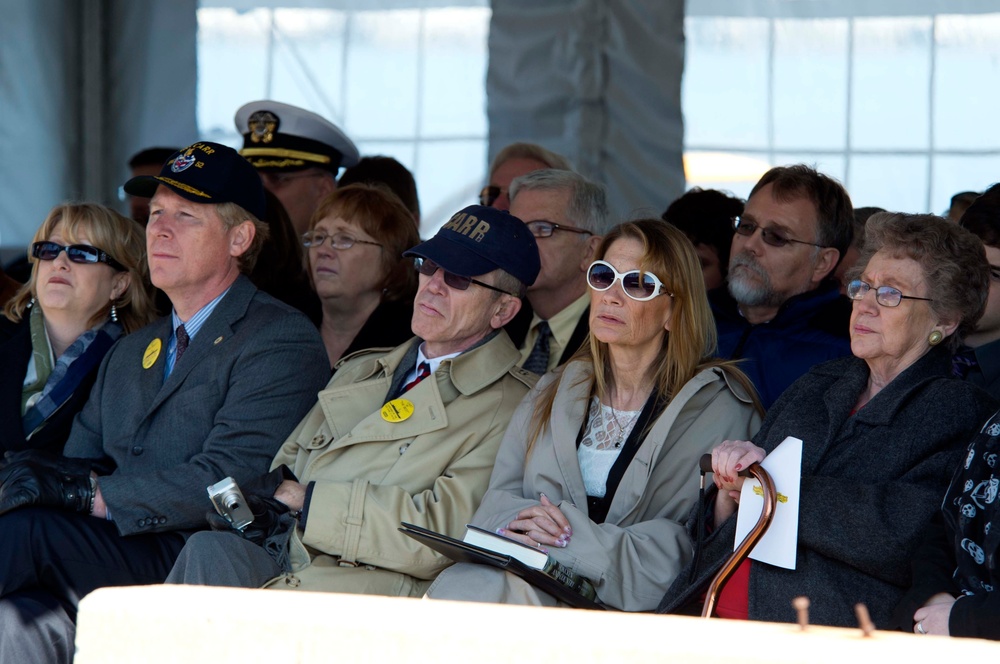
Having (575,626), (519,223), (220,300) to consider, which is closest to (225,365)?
(220,300)

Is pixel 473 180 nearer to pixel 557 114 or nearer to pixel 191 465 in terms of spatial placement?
pixel 557 114

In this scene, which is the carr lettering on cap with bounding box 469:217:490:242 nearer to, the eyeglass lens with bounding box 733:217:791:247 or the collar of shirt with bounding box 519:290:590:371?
the collar of shirt with bounding box 519:290:590:371

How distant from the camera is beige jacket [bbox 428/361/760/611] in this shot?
9.00ft

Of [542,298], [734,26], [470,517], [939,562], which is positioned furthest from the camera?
[734,26]

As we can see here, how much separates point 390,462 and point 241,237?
98 centimetres

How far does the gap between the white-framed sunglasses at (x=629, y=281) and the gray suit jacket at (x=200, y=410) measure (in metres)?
0.93

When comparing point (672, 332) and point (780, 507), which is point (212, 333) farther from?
point (780, 507)

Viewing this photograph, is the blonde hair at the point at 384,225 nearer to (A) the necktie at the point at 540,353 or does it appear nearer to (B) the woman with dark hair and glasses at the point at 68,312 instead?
(A) the necktie at the point at 540,353

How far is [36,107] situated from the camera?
603 centimetres

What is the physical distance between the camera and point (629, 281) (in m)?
3.15

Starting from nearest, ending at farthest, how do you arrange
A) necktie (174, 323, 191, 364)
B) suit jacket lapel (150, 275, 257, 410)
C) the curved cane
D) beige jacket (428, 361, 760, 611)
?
the curved cane
beige jacket (428, 361, 760, 611)
suit jacket lapel (150, 275, 257, 410)
necktie (174, 323, 191, 364)

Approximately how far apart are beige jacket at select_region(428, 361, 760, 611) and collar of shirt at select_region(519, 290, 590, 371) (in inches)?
30.8

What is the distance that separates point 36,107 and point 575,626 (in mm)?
5408

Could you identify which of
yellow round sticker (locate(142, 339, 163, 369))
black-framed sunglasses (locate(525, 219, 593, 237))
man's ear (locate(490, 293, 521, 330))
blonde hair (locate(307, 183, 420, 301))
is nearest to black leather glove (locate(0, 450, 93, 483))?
yellow round sticker (locate(142, 339, 163, 369))
